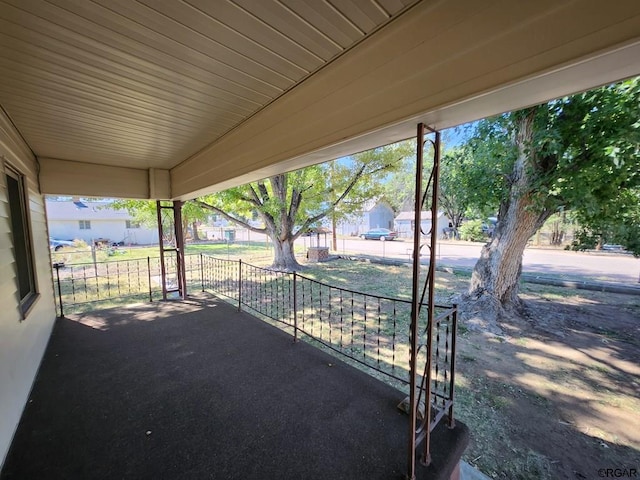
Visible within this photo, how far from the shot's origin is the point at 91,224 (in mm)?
20078

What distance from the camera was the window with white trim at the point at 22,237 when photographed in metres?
2.70

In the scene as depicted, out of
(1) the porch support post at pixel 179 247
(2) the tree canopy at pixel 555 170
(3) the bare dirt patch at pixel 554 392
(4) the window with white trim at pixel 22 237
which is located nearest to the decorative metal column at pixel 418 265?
(3) the bare dirt patch at pixel 554 392

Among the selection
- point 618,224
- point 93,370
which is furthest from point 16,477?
point 618,224

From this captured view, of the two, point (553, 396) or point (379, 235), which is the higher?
point (379, 235)

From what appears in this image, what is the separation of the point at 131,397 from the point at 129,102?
2325mm

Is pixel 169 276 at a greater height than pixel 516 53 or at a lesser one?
lesser

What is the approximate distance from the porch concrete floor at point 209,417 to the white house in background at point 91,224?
19.6m

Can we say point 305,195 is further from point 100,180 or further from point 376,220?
point 376,220

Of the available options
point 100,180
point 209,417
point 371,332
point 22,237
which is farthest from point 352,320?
point 100,180

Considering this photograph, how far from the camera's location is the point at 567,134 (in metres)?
3.48

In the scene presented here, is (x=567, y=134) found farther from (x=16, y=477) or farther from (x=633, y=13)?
(x=16, y=477)

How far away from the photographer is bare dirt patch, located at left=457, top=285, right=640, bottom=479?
211cm

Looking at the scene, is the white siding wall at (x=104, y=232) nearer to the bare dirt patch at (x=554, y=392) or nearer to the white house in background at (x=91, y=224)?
the white house in background at (x=91, y=224)

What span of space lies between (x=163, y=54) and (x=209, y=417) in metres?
2.34
